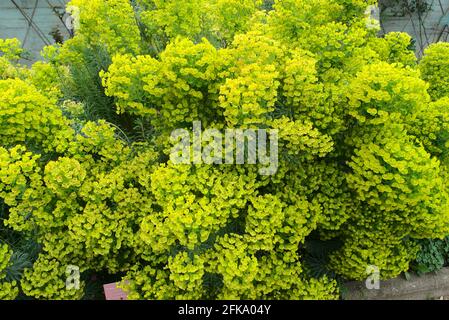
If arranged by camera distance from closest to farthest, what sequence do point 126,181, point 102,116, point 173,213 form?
point 173,213 → point 126,181 → point 102,116

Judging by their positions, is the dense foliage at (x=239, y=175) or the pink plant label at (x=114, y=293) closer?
the dense foliage at (x=239, y=175)

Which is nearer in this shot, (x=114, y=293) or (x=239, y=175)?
(x=239, y=175)

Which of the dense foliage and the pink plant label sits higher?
the dense foliage

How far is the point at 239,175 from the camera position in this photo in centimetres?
247

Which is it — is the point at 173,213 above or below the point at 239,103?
below

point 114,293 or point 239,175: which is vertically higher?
point 239,175

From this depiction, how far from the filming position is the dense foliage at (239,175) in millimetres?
2328

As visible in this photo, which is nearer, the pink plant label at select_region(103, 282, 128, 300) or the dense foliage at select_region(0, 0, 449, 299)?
the dense foliage at select_region(0, 0, 449, 299)

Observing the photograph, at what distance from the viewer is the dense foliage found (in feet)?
7.64

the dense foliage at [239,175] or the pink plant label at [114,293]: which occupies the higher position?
the dense foliage at [239,175]

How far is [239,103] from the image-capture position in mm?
2240

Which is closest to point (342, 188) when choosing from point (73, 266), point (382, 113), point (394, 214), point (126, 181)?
point (394, 214)

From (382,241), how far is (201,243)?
116 centimetres

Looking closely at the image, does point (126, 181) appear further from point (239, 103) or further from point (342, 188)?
point (342, 188)
